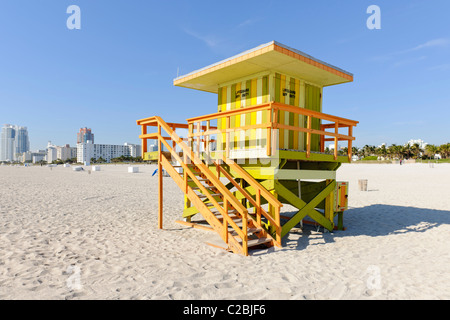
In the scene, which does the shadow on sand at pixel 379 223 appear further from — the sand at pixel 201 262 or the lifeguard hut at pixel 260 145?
the lifeguard hut at pixel 260 145

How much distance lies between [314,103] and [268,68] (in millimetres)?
2174

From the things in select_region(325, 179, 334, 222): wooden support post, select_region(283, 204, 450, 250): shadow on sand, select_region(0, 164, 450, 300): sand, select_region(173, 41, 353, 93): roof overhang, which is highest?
select_region(173, 41, 353, 93): roof overhang

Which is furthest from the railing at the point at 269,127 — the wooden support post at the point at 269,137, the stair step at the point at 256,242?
the stair step at the point at 256,242

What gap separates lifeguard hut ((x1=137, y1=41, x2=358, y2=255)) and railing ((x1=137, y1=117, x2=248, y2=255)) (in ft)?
0.08

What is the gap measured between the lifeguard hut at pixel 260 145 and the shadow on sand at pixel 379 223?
0.52 m

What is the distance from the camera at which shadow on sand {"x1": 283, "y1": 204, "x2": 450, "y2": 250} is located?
790 centimetres

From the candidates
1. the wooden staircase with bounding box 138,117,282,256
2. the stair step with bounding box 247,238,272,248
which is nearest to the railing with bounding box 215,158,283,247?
the wooden staircase with bounding box 138,117,282,256

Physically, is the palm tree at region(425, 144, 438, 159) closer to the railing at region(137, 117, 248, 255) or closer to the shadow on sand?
the shadow on sand

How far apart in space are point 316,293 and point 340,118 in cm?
531

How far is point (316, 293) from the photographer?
14.3 feet

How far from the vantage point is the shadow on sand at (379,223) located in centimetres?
790

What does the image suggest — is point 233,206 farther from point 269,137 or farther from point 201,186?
point 269,137

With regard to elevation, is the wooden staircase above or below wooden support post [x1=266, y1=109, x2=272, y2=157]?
below
